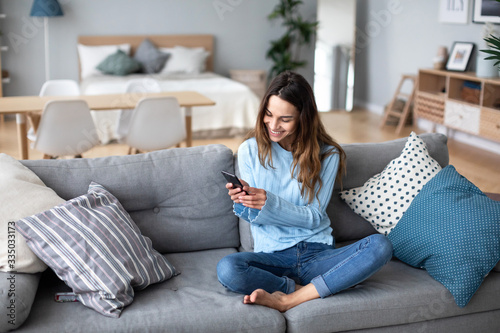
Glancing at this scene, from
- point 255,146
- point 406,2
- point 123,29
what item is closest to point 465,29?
point 406,2

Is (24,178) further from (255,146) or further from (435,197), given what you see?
(435,197)

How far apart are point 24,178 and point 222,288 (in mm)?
782

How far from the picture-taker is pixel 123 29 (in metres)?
7.50

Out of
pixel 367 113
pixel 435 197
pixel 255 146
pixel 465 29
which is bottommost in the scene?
pixel 367 113

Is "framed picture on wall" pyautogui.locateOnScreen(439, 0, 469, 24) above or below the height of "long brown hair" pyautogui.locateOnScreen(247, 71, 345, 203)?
above

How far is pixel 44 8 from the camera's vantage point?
6.76 m

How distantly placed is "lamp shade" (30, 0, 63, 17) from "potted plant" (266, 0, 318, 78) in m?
2.70

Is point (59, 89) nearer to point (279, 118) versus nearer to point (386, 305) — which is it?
point (279, 118)

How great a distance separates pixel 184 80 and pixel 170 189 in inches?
187

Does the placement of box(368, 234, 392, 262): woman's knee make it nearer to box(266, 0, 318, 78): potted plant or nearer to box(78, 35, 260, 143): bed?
box(78, 35, 260, 143): bed

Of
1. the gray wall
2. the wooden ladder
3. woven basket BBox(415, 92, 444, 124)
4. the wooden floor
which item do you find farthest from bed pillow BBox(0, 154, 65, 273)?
the gray wall

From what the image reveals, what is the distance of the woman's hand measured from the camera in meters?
2.03

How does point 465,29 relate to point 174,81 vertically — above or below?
above

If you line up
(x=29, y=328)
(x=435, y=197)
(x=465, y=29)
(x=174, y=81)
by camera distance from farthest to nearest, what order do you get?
(x=174, y=81)
(x=465, y=29)
(x=435, y=197)
(x=29, y=328)
